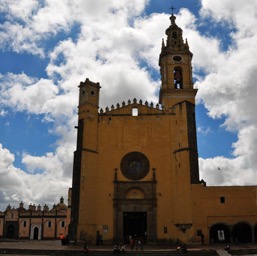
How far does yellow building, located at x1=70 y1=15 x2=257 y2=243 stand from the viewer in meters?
31.4

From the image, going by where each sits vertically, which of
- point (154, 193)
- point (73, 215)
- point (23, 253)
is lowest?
point (23, 253)

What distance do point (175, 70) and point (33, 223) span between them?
35.9 m

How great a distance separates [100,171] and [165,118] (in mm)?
7981

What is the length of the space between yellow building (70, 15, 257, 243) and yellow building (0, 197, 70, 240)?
26.9 meters

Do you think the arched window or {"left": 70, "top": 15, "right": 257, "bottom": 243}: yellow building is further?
the arched window

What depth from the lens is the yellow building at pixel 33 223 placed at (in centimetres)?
5766

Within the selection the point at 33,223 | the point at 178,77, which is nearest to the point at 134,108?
the point at 178,77

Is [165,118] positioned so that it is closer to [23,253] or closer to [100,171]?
[100,171]

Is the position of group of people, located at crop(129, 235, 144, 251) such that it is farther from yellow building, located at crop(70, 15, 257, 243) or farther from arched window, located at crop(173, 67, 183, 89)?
arched window, located at crop(173, 67, 183, 89)

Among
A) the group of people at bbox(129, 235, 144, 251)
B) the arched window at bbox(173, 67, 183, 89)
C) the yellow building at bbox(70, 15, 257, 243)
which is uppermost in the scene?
the arched window at bbox(173, 67, 183, 89)

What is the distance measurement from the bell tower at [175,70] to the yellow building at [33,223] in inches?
1189

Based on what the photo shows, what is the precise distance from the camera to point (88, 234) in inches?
1234

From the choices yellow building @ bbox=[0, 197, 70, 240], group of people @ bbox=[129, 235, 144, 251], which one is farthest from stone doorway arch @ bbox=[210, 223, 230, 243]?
yellow building @ bbox=[0, 197, 70, 240]

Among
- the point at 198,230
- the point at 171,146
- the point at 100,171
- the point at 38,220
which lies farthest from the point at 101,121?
the point at 38,220
